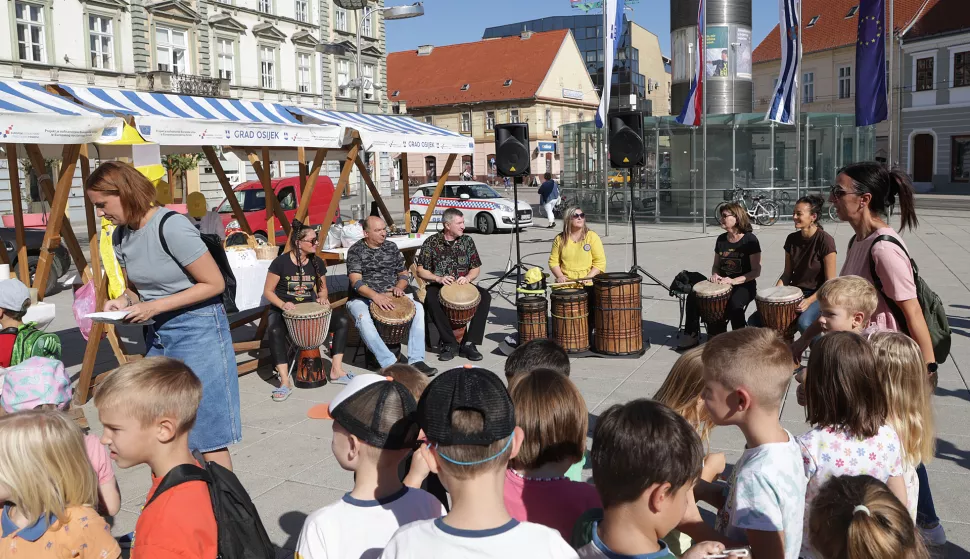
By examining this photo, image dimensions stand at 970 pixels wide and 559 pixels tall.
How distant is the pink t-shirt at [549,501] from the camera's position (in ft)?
8.18

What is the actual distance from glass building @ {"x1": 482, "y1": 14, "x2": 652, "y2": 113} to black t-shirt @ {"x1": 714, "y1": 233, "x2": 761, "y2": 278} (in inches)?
2303

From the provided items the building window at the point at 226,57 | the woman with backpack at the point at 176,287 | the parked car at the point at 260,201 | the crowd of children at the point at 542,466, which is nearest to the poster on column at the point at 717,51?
the parked car at the point at 260,201

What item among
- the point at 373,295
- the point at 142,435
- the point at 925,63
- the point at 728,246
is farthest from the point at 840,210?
the point at 925,63

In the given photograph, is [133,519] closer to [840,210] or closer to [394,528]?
[394,528]

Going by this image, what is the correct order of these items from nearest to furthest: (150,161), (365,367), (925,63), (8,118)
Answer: (8,118) < (150,161) < (365,367) < (925,63)

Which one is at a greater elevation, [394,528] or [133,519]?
[394,528]

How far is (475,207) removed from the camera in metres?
22.1

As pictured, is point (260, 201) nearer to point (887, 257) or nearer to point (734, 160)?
point (734, 160)

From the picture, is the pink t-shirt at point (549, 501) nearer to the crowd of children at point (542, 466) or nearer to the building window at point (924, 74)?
the crowd of children at point (542, 466)

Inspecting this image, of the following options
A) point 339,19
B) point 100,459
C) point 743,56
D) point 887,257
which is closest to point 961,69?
point 743,56

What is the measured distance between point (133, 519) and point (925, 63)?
41.8 m

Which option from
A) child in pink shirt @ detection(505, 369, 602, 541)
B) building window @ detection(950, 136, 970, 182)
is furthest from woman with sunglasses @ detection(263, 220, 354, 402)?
building window @ detection(950, 136, 970, 182)

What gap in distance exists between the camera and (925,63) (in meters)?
37.9

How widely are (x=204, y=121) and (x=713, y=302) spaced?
4949 mm
